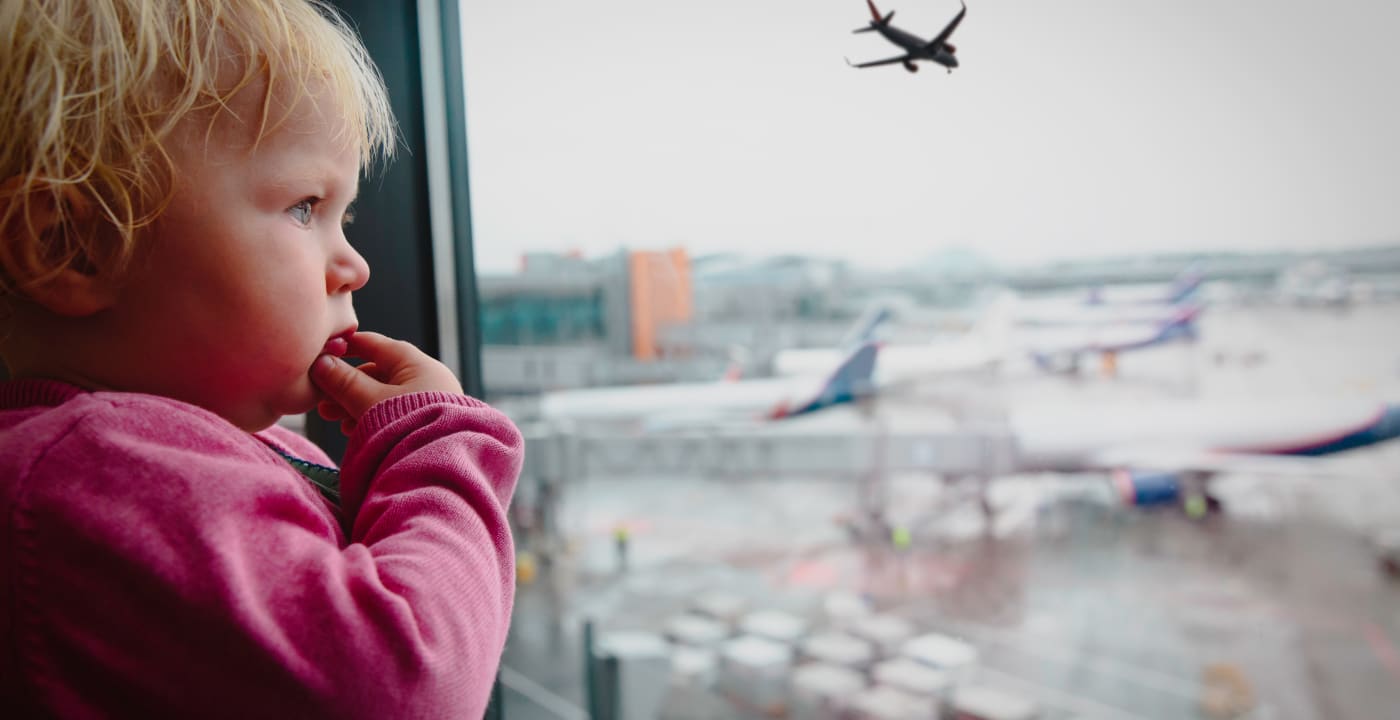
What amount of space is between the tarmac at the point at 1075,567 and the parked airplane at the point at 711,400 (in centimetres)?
10

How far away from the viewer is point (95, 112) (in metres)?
0.28

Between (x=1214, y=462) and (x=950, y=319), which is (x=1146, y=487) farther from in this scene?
(x=950, y=319)

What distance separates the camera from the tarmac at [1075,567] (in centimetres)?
119

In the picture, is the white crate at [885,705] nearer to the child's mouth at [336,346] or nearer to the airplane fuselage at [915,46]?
the airplane fuselage at [915,46]

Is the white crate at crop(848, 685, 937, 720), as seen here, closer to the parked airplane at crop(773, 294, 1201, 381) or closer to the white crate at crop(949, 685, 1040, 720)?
the white crate at crop(949, 685, 1040, 720)

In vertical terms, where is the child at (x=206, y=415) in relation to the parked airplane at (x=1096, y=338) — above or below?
above

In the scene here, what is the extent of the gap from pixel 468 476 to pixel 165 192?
5.9 inches

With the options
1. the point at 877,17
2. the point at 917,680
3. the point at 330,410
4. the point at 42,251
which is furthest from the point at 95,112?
the point at 917,680

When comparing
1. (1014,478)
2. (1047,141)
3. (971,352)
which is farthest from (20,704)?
(1014,478)

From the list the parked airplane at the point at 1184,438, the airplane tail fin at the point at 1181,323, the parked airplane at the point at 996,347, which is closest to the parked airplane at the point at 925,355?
the parked airplane at the point at 996,347

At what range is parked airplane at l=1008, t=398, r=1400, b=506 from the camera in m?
1.20

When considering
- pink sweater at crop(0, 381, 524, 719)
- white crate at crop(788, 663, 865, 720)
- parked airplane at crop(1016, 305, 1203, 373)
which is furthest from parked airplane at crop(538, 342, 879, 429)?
pink sweater at crop(0, 381, 524, 719)

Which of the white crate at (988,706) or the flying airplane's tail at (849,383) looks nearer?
the white crate at (988,706)

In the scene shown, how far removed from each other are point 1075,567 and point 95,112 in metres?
1.84
